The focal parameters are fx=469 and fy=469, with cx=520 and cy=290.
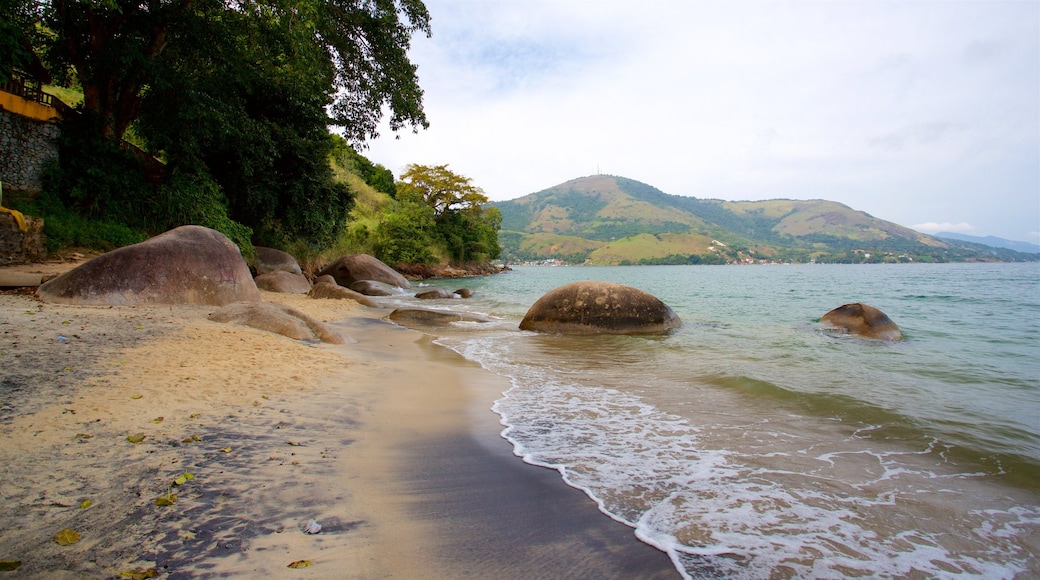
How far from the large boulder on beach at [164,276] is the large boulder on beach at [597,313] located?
6.80m

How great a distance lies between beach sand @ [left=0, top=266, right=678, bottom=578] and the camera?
217 cm

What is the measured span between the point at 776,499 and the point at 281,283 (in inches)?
676

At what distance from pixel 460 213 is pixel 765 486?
169 feet

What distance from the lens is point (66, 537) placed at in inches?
79.8

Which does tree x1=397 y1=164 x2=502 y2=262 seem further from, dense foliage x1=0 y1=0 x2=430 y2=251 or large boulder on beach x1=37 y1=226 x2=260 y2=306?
large boulder on beach x1=37 y1=226 x2=260 y2=306

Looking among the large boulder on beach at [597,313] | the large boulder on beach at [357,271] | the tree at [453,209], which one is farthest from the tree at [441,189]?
the large boulder on beach at [597,313]

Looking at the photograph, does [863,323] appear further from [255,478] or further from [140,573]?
[140,573]

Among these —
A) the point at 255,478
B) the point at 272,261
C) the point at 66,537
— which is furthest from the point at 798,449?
the point at 272,261

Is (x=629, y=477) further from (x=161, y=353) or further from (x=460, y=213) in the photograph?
(x=460, y=213)

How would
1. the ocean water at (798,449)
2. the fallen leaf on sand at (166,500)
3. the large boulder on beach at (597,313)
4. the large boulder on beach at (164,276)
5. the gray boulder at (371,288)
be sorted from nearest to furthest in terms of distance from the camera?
the fallen leaf on sand at (166,500) < the ocean water at (798,449) < the large boulder on beach at (164,276) < the large boulder on beach at (597,313) < the gray boulder at (371,288)

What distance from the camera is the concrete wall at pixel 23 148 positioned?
1281 cm

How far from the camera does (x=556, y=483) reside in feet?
11.2

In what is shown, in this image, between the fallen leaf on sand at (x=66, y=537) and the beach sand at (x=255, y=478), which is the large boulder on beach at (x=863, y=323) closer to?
the beach sand at (x=255, y=478)

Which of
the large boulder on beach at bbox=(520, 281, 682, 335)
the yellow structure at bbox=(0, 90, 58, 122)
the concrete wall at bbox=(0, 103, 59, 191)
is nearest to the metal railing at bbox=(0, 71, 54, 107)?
the yellow structure at bbox=(0, 90, 58, 122)
